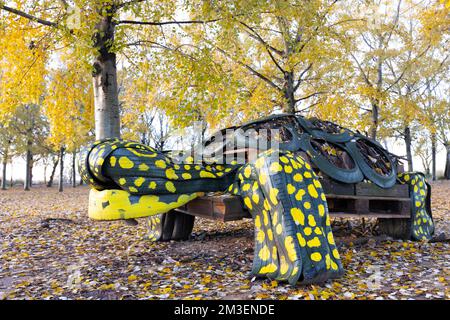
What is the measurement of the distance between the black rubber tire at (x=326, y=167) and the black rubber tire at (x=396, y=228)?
1249mm

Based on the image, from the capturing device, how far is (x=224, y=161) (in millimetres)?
4023

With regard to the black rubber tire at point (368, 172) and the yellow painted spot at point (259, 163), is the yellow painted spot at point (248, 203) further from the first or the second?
the black rubber tire at point (368, 172)

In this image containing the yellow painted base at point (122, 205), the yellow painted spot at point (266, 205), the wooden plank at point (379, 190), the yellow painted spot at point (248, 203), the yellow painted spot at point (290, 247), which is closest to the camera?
the yellow painted spot at point (290, 247)

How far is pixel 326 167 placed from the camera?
415 centimetres

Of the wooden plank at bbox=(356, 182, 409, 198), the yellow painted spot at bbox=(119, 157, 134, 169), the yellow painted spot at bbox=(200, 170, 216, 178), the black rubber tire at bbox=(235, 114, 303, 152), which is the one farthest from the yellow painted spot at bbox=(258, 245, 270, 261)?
the wooden plank at bbox=(356, 182, 409, 198)

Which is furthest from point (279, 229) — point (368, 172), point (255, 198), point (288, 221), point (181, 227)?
point (181, 227)

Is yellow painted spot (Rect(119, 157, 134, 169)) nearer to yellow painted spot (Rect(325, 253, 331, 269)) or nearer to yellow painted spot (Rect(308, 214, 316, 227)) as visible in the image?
yellow painted spot (Rect(308, 214, 316, 227))

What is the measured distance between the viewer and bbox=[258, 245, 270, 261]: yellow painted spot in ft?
10.9

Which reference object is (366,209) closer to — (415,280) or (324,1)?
(415,280)

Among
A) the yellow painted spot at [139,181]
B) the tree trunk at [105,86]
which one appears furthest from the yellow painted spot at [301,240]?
the tree trunk at [105,86]

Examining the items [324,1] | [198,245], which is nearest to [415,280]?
[198,245]

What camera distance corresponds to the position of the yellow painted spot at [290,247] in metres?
3.11

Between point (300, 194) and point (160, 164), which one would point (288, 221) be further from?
point (160, 164)

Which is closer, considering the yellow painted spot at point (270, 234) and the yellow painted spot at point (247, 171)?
the yellow painted spot at point (270, 234)
